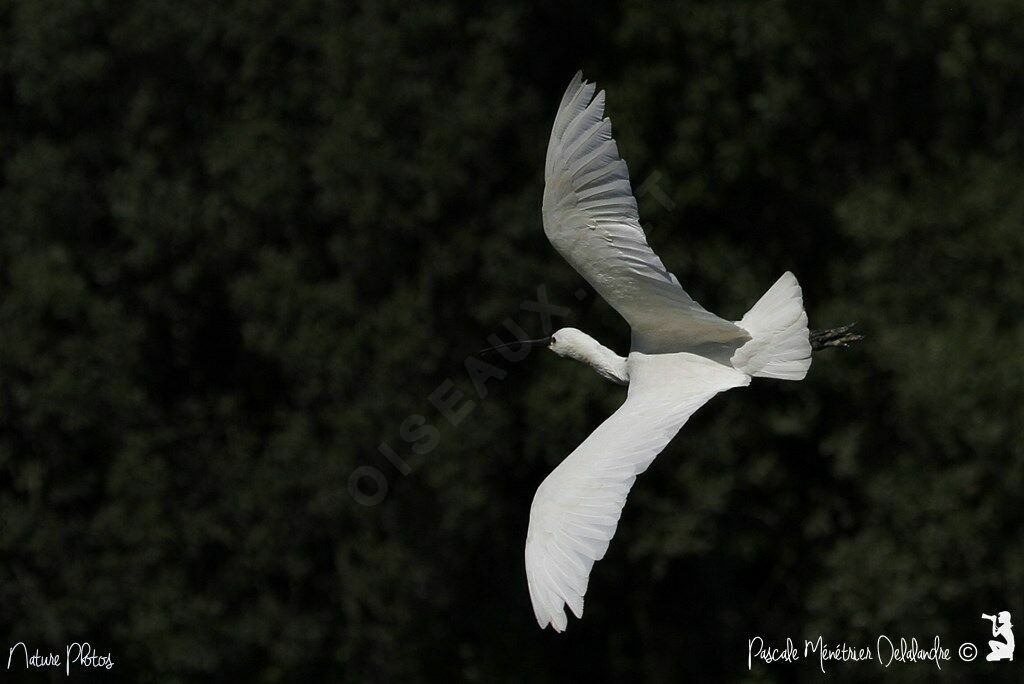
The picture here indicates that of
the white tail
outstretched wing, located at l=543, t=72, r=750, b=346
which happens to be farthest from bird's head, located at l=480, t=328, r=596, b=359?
the white tail

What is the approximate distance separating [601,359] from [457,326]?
512 centimetres

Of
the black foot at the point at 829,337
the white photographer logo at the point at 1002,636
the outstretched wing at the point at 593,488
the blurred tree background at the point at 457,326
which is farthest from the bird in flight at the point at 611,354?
the white photographer logo at the point at 1002,636

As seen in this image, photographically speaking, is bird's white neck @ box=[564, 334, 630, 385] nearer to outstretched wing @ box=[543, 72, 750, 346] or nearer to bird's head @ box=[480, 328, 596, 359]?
bird's head @ box=[480, 328, 596, 359]

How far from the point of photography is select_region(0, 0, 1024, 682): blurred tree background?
12.7 m

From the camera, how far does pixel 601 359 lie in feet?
26.7

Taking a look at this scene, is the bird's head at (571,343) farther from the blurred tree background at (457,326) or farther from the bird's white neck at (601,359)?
the blurred tree background at (457,326)

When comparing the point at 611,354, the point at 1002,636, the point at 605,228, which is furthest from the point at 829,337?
the point at 1002,636

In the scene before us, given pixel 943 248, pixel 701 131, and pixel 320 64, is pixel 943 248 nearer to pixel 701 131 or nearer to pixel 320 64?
pixel 701 131

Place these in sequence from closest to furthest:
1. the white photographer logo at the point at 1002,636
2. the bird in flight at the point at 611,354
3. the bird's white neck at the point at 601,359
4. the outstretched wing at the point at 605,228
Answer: the bird in flight at the point at 611,354
the outstretched wing at the point at 605,228
the bird's white neck at the point at 601,359
the white photographer logo at the point at 1002,636

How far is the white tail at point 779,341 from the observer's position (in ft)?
24.9

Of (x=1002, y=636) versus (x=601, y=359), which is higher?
(x=601, y=359)

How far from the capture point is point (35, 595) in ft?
45.9

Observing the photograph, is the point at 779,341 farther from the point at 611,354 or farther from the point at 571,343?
the point at 571,343

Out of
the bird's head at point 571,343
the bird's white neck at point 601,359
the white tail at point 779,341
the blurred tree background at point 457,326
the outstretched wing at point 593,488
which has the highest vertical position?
the blurred tree background at point 457,326
